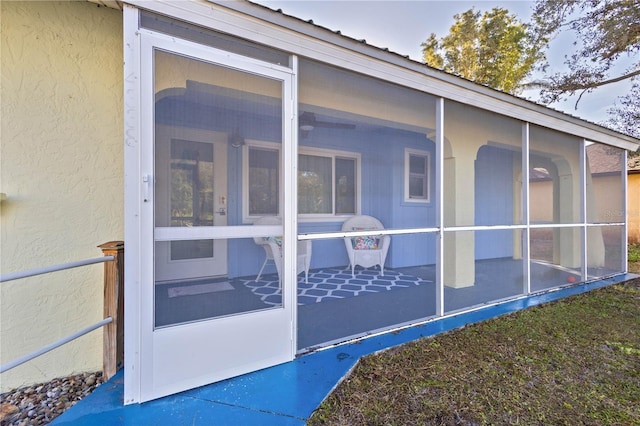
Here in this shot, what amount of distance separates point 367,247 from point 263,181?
114 inches

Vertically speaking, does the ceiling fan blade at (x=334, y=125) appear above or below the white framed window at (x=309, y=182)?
above

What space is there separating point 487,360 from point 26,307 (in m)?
3.68

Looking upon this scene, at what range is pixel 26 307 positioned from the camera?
2.14m

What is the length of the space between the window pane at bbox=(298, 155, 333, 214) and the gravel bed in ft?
7.20

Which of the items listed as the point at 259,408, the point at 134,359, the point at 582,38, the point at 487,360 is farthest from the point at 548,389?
the point at 582,38

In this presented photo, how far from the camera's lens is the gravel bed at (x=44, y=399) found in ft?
6.13

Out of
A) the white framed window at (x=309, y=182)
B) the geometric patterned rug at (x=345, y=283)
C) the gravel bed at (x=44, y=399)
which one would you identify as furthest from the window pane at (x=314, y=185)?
the gravel bed at (x=44, y=399)

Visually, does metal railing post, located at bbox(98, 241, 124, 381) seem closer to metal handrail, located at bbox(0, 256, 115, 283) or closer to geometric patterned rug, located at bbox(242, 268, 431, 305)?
metal handrail, located at bbox(0, 256, 115, 283)

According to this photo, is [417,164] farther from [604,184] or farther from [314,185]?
[604,184]

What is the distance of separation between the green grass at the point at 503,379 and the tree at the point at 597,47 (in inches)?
324

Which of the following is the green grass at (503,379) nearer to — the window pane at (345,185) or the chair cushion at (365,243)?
the chair cushion at (365,243)

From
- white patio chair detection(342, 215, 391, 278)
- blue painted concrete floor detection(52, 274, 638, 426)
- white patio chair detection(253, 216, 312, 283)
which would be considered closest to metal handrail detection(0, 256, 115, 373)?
blue painted concrete floor detection(52, 274, 638, 426)

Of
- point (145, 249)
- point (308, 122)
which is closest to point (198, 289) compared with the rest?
point (145, 249)

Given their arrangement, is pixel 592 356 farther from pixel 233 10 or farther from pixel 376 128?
pixel 233 10
